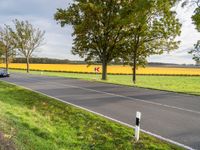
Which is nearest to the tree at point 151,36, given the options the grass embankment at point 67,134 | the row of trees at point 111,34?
the row of trees at point 111,34

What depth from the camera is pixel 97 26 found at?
3762 centimetres

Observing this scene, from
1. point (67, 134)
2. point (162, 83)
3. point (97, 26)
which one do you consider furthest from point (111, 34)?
point (67, 134)

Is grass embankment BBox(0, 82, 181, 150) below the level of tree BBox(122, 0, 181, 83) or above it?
below

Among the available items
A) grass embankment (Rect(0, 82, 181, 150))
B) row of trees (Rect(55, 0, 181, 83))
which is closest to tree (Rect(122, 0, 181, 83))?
row of trees (Rect(55, 0, 181, 83))

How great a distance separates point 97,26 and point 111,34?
1942 mm

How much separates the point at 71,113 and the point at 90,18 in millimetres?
26180

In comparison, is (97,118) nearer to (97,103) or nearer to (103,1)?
(97,103)

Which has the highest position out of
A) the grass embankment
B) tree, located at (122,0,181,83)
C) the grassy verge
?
tree, located at (122,0,181,83)

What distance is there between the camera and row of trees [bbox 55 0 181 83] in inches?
1388

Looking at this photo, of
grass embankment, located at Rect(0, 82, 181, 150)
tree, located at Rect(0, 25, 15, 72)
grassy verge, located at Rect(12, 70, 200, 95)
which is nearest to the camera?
grass embankment, located at Rect(0, 82, 181, 150)

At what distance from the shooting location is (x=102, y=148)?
7.44 metres

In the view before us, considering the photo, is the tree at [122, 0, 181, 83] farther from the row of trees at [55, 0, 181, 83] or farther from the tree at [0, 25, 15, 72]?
the tree at [0, 25, 15, 72]

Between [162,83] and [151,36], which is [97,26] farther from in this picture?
[162,83]

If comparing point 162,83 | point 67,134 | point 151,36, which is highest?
point 151,36
